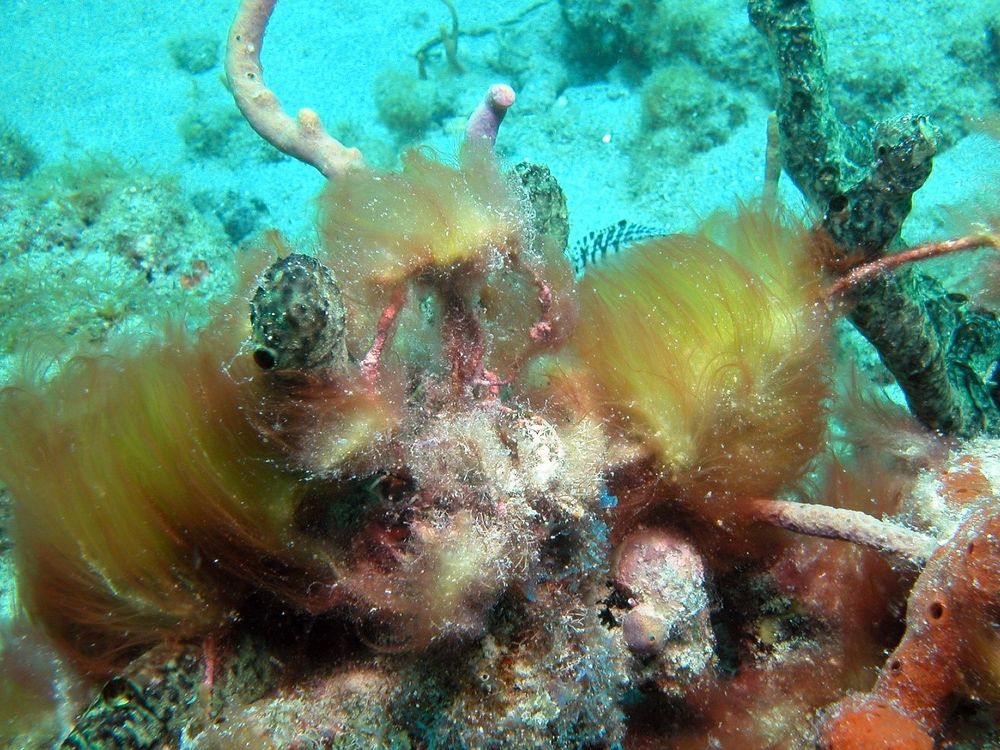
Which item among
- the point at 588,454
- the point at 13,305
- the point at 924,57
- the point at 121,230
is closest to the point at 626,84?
the point at 924,57

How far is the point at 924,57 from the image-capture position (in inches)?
308

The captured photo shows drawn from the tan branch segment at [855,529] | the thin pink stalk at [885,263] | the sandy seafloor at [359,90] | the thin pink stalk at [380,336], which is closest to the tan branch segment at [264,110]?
the thin pink stalk at [380,336]

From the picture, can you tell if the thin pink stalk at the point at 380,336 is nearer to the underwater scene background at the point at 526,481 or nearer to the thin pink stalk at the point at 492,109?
the underwater scene background at the point at 526,481

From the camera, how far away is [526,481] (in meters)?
1.53

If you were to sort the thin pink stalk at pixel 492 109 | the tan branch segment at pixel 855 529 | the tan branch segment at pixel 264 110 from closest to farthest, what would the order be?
1. the tan branch segment at pixel 855 529
2. the thin pink stalk at pixel 492 109
3. the tan branch segment at pixel 264 110

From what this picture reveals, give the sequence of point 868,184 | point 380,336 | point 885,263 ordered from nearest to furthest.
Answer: point 380,336
point 868,184
point 885,263

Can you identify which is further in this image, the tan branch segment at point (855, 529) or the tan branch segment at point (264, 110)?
the tan branch segment at point (264, 110)

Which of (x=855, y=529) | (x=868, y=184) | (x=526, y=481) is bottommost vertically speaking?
(x=855, y=529)

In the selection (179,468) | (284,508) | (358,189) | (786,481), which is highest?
(358,189)

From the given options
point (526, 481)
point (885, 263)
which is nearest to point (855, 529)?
point (885, 263)

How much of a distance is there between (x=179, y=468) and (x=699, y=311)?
5.16 ft

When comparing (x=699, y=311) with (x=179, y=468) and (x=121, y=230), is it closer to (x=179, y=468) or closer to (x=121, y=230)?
(x=179, y=468)

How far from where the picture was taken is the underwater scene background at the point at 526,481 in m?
1.45

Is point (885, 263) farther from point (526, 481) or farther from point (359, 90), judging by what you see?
point (359, 90)
